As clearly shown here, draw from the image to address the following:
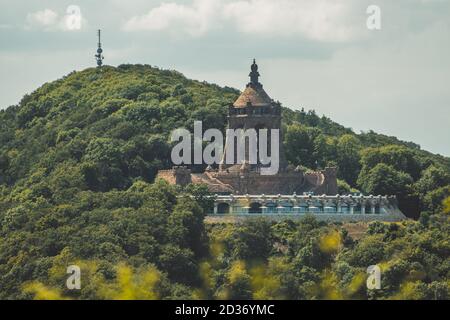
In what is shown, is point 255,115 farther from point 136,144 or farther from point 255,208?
point 136,144

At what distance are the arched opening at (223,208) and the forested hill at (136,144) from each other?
991cm

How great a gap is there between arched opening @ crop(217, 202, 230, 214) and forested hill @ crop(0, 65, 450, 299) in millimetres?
1370

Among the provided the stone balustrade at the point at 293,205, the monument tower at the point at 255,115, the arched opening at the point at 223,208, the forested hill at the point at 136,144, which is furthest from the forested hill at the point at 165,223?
the monument tower at the point at 255,115

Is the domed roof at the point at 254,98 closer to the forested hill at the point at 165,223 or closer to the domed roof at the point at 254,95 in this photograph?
the domed roof at the point at 254,95

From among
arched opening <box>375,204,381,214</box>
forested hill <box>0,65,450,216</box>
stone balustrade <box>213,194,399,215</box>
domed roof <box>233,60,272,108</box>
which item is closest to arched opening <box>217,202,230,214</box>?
stone balustrade <box>213,194,399,215</box>

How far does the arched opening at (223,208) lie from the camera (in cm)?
13912

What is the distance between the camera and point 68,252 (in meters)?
127

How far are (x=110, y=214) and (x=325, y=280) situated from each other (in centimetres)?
1660

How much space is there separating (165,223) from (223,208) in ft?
25.1

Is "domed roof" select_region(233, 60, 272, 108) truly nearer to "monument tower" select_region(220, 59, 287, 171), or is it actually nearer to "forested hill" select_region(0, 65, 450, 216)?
"monument tower" select_region(220, 59, 287, 171)

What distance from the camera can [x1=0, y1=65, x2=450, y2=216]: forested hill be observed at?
147 meters

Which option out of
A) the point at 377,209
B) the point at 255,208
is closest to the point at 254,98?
the point at 255,208
